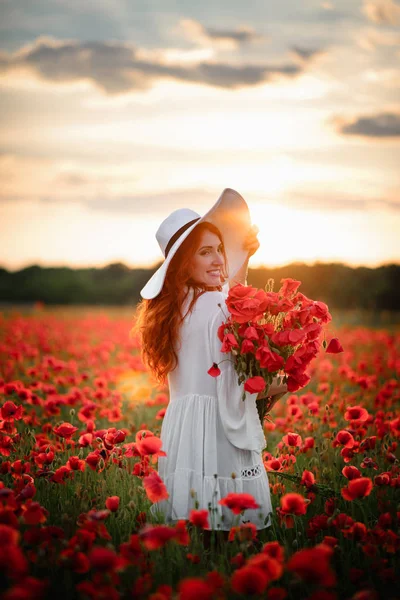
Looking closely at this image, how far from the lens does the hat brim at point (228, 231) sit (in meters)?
2.95

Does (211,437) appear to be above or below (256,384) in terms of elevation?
below

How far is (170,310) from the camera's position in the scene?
3.06m

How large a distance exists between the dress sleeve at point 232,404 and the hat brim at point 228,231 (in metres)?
0.38

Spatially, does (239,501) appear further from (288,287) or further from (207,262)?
(207,262)

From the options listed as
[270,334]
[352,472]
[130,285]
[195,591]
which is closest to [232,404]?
[270,334]

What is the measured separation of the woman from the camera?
284cm

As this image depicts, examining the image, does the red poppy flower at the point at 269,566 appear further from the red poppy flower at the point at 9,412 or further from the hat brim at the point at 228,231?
the red poppy flower at the point at 9,412

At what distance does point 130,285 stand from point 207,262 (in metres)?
32.5

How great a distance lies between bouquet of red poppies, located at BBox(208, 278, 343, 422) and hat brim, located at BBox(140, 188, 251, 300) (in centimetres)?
45

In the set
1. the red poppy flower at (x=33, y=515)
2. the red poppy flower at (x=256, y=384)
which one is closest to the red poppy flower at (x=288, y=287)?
the red poppy flower at (x=256, y=384)

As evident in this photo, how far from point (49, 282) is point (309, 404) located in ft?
119

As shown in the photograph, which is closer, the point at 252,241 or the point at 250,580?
the point at 250,580

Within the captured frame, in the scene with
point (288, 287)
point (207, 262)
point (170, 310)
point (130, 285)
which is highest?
point (130, 285)

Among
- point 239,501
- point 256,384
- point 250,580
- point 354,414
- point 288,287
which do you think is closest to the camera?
point 250,580
